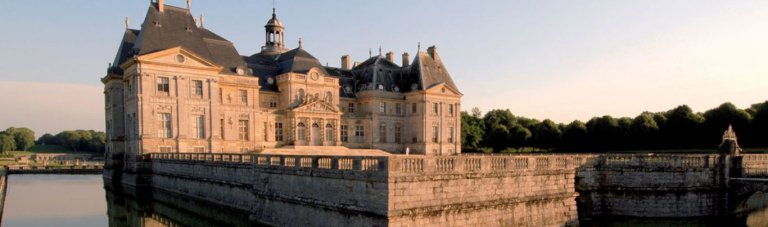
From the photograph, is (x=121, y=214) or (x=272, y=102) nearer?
(x=121, y=214)

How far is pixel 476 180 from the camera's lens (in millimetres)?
16312

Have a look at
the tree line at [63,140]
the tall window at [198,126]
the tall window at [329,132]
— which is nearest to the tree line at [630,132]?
the tall window at [329,132]

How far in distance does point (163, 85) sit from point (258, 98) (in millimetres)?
8364

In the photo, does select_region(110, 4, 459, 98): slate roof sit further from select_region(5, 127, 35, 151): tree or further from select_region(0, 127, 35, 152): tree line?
select_region(5, 127, 35, 151): tree

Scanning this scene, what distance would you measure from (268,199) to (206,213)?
6247mm

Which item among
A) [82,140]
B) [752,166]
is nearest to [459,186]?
[752,166]

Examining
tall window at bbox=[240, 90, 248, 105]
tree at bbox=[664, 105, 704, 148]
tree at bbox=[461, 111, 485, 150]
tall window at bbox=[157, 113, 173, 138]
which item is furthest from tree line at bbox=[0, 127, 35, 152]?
tree at bbox=[664, 105, 704, 148]

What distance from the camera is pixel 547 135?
64750 mm

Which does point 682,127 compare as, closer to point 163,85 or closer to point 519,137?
point 519,137

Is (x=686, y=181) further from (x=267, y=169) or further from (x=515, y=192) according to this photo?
(x=267, y=169)

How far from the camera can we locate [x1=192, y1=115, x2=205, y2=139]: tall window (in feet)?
125

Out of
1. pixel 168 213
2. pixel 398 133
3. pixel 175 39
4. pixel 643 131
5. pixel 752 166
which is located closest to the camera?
pixel 752 166

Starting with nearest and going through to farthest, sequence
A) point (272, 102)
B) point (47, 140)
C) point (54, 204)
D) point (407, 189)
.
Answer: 1. point (407, 189)
2. point (54, 204)
3. point (272, 102)
4. point (47, 140)

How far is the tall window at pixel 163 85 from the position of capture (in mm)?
36406
